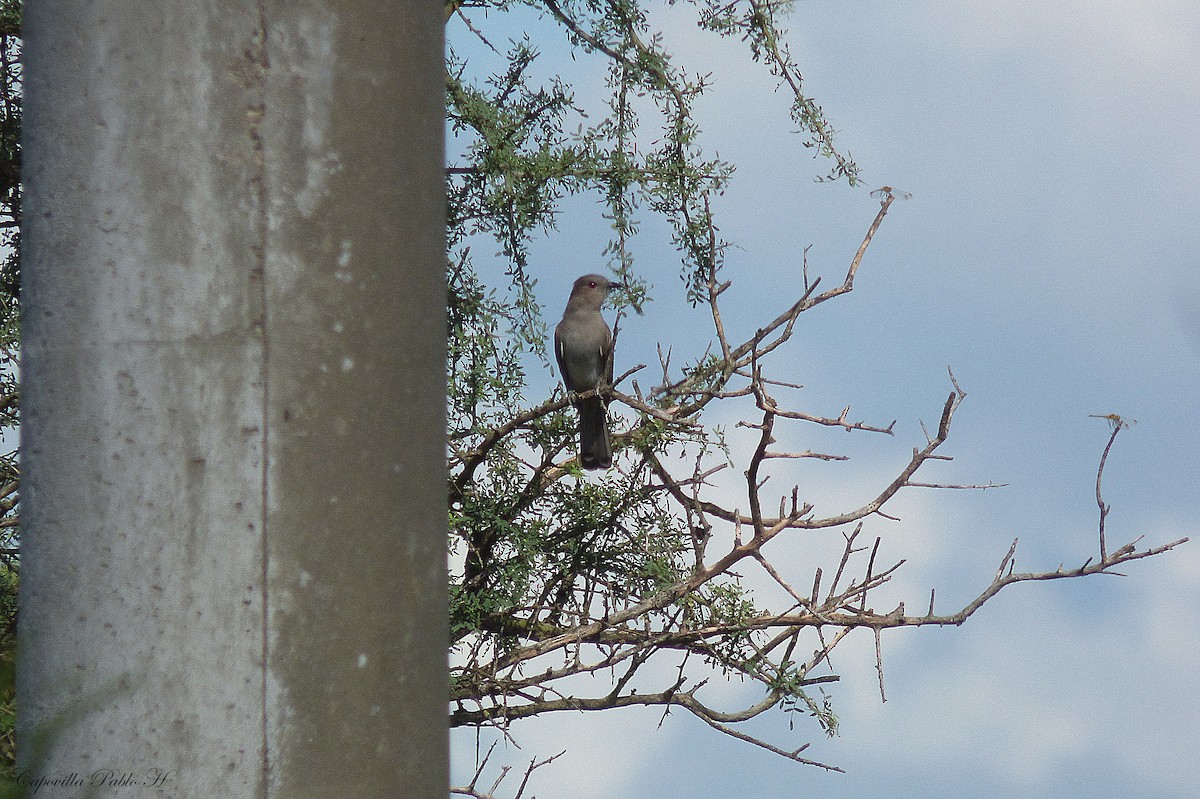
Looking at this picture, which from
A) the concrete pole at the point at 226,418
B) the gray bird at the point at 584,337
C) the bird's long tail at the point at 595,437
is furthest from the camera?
the gray bird at the point at 584,337

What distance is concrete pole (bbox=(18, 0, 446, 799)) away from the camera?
44.9 inches

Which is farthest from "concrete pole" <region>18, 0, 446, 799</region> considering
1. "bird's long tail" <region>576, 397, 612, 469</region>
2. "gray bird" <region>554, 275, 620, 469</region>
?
"gray bird" <region>554, 275, 620, 469</region>

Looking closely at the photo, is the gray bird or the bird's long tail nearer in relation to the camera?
the bird's long tail

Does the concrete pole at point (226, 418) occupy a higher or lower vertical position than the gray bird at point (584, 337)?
lower

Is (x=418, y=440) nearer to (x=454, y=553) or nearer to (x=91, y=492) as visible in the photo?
(x=91, y=492)

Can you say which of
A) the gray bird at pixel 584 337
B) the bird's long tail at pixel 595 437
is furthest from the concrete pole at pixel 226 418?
the gray bird at pixel 584 337

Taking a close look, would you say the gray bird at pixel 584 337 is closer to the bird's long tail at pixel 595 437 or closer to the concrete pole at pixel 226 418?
the bird's long tail at pixel 595 437

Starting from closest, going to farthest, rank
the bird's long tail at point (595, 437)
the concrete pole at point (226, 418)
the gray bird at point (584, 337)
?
1. the concrete pole at point (226, 418)
2. the bird's long tail at point (595, 437)
3. the gray bird at point (584, 337)

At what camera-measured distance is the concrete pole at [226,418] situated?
1140 millimetres

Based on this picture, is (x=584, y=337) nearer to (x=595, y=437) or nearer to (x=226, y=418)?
(x=595, y=437)

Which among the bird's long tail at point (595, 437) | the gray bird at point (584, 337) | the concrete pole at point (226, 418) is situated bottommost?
the concrete pole at point (226, 418)

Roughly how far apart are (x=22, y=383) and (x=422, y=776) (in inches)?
22.7

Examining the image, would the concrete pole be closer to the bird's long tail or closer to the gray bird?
the bird's long tail

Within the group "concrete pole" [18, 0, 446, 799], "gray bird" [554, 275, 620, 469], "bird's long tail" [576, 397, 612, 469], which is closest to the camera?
"concrete pole" [18, 0, 446, 799]
